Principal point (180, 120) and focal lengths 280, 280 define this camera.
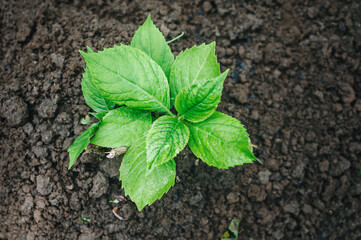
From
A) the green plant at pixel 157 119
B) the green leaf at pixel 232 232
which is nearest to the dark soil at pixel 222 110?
the green leaf at pixel 232 232

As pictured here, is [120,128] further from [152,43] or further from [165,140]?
[152,43]

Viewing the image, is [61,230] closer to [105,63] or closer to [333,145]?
[105,63]

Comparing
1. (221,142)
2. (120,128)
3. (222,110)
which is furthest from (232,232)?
(120,128)

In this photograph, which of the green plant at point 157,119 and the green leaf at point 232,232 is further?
the green leaf at point 232,232

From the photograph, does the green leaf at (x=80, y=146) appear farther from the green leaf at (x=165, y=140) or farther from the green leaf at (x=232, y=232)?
the green leaf at (x=232, y=232)

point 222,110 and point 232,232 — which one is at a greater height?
point 222,110

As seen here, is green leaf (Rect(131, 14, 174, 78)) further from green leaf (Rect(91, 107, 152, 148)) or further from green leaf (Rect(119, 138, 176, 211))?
green leaf (Rect(119, 138, 176, 211))

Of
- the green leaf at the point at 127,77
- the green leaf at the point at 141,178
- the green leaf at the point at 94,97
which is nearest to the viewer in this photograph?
the green leaf at the point at 127,77

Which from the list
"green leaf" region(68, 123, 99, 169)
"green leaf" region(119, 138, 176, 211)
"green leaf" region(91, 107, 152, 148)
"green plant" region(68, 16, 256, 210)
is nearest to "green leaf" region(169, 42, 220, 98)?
"green plant" region(68, 16, 256, 210)
